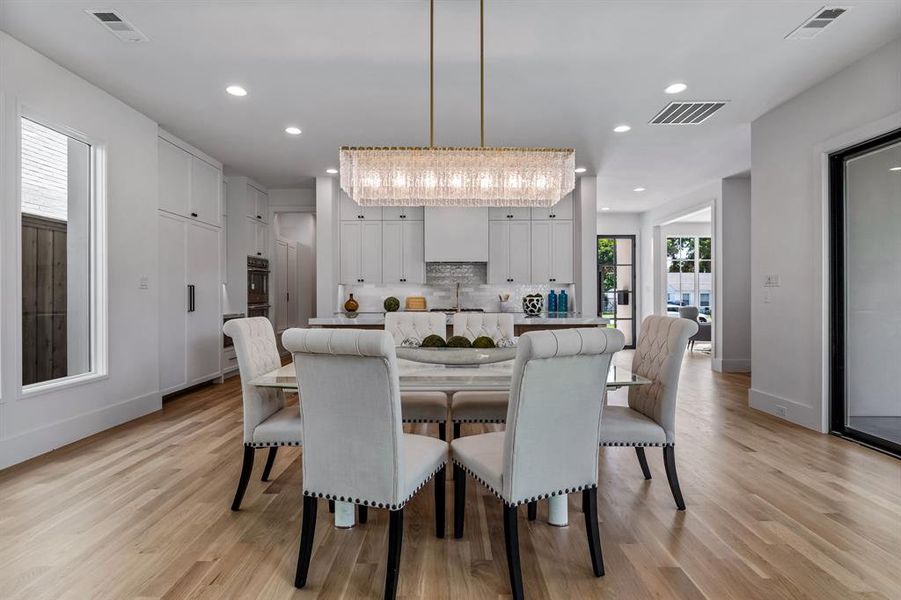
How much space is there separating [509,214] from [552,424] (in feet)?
15.8

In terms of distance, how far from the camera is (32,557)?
189 cm

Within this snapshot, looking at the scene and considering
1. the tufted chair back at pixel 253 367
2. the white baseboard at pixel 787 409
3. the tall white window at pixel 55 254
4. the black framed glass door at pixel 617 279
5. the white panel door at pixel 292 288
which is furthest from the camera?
the black framed glass door at pixel 617 279

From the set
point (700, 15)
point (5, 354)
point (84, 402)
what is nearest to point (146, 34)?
point (5, 354)

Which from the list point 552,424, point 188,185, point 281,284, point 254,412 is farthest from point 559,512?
point 281,284

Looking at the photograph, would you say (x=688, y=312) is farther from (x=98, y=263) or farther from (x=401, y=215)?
(x=98, y=263)

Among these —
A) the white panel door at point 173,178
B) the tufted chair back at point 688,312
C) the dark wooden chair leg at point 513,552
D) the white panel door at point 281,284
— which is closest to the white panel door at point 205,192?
the white panel door at point 173,178

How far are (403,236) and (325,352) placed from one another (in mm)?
4811

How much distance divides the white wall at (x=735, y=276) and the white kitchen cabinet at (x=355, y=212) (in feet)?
15.7

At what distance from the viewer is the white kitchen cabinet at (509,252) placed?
620 centimetres

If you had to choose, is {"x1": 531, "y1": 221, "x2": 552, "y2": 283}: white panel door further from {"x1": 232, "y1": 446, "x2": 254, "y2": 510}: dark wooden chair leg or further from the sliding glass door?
{"x1": 232, "y1": 446, "x2": 254, "y2": 510}: dark wooden chair leg

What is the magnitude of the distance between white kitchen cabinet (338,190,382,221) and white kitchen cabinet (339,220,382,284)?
0.08 meters

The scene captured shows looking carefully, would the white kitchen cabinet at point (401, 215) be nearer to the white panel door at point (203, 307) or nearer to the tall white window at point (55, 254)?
the white panel door at point (203, 307)

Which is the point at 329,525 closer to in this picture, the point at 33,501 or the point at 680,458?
the point at 33,501

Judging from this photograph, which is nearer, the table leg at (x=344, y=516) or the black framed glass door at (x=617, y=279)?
the table leg at (x=344, y=516)
